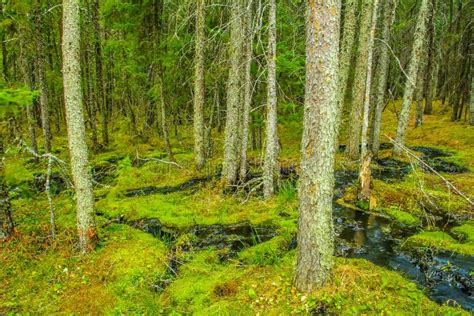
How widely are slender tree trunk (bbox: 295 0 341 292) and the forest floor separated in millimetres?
395

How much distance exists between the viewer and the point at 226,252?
6.95 metres

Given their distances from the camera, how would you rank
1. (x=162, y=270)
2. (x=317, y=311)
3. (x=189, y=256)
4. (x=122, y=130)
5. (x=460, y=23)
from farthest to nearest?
(x=460, y=23)
(x=122, y=130)
(x=189, y=256)
(x=162, y=270)
(x=317, y=311)

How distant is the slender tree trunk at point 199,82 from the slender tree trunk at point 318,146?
6593 mm

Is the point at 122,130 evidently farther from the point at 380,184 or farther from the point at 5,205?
the point at 380,184

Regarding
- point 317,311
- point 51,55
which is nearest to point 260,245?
point 317,311

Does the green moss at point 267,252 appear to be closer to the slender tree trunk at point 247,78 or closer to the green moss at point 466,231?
the slender tree trunk at point 247,78

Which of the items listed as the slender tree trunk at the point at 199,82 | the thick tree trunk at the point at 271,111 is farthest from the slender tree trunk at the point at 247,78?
the slender tree trunk at the point at 199,82

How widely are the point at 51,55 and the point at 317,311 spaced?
22.8 meters

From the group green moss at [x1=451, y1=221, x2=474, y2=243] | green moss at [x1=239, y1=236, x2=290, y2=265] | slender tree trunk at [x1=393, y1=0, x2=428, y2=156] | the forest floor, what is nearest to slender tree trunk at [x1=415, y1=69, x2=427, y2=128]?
slender tree trunk at [x1=393, y1=0, x2=428, y2=156]

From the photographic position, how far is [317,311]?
4.46m

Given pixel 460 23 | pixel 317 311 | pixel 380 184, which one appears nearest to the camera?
pixel 317 311

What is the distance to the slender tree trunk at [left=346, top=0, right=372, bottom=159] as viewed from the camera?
12.0 metres

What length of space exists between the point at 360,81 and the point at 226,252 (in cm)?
879

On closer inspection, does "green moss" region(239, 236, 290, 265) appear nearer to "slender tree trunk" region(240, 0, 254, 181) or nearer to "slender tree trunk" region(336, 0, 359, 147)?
"slender tree trunk" region(240, 0, 254, 181)
